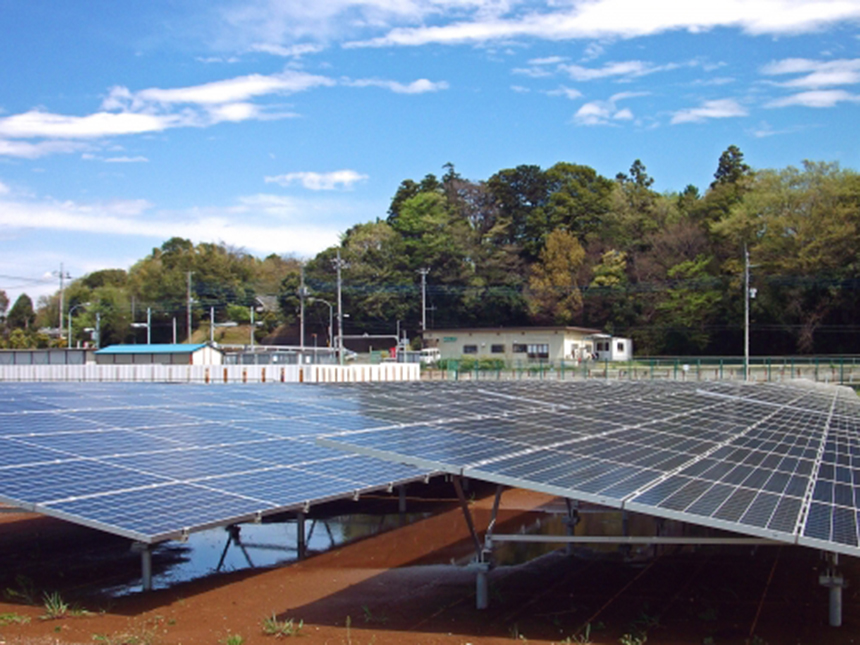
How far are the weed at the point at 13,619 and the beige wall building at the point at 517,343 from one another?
61143 mm

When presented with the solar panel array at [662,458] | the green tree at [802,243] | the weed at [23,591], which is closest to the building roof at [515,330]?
the green tree at [802,243]

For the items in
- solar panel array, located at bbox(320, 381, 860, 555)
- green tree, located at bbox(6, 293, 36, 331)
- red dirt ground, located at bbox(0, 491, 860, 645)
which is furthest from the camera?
green tree, located at bbox(6, 293, 36, 331)

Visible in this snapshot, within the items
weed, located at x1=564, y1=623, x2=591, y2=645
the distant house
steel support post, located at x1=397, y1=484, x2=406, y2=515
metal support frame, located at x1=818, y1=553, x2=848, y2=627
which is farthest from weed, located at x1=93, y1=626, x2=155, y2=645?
the distant house

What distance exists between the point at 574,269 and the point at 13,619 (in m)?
81.7

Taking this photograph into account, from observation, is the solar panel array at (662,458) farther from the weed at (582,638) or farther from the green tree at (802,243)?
the green tree at (802,243)

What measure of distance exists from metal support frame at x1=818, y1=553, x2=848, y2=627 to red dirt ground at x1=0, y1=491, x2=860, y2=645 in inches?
10.4

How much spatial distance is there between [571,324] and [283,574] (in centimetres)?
7492

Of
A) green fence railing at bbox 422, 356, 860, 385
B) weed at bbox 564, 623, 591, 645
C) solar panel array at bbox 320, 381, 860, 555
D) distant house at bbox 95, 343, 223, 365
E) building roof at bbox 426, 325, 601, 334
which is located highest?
building roof at bbox 426, 325, 601, 334

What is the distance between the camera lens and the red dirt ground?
38.9 feet

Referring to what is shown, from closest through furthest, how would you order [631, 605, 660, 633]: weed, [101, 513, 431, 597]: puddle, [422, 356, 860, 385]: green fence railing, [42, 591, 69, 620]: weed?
[631, 605, 660, 633]: weed < [42, 591, 69, 620]: weed < [101, 513, 431, 597]: puddle < [422, 356, 860, 385]: green fence railing

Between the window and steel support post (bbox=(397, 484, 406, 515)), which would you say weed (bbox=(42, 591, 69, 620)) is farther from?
the window

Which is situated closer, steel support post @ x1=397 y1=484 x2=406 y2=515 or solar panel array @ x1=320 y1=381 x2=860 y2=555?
solar panel array @ x1=320 y1=381 x2=860 y2=555

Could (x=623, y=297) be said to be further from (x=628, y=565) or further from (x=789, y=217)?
(x=628, y=565)

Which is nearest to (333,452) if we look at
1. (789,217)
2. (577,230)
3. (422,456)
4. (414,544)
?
(414,544)
